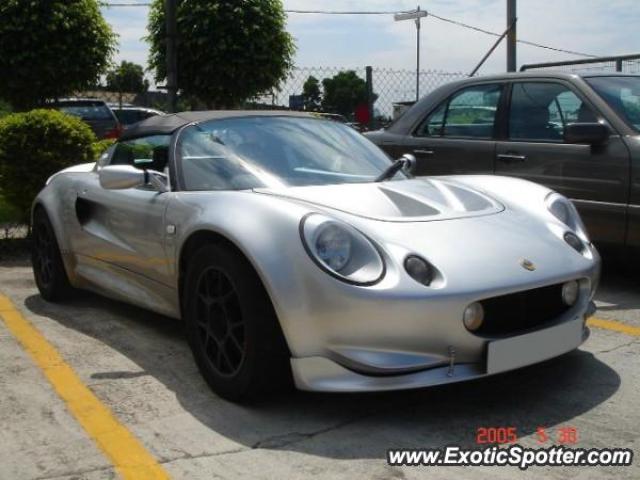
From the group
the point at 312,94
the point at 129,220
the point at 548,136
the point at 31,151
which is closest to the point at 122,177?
the point at 129,220

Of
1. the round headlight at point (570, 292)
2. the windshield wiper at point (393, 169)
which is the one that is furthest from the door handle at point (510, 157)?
the round headlight at point (570, 292)

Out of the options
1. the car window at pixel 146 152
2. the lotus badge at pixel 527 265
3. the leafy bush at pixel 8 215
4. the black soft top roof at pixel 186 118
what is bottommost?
the leafy bush at pixel 8 215

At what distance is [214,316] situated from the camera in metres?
3.30

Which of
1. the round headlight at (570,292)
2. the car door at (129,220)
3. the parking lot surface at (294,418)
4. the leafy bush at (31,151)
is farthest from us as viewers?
the leafy bush at (31,151)

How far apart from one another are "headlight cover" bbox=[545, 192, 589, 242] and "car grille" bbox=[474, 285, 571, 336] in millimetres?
553

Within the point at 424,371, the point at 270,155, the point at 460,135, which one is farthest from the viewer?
the point at 460,135

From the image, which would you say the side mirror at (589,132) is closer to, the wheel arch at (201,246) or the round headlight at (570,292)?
the round headlight at (570,292)

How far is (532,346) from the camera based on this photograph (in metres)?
3.01

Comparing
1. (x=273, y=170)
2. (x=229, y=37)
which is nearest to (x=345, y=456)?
(x=273, y=170)

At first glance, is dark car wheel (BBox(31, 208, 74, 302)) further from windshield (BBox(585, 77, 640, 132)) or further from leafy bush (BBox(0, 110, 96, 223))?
windshield (BBox(585, 77, 640, 132))

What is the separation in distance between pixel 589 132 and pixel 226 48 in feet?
24.0

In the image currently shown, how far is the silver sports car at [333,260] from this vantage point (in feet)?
9.35

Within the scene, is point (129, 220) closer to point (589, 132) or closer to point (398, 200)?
point (398, 200)

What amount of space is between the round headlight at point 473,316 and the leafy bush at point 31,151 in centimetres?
516
